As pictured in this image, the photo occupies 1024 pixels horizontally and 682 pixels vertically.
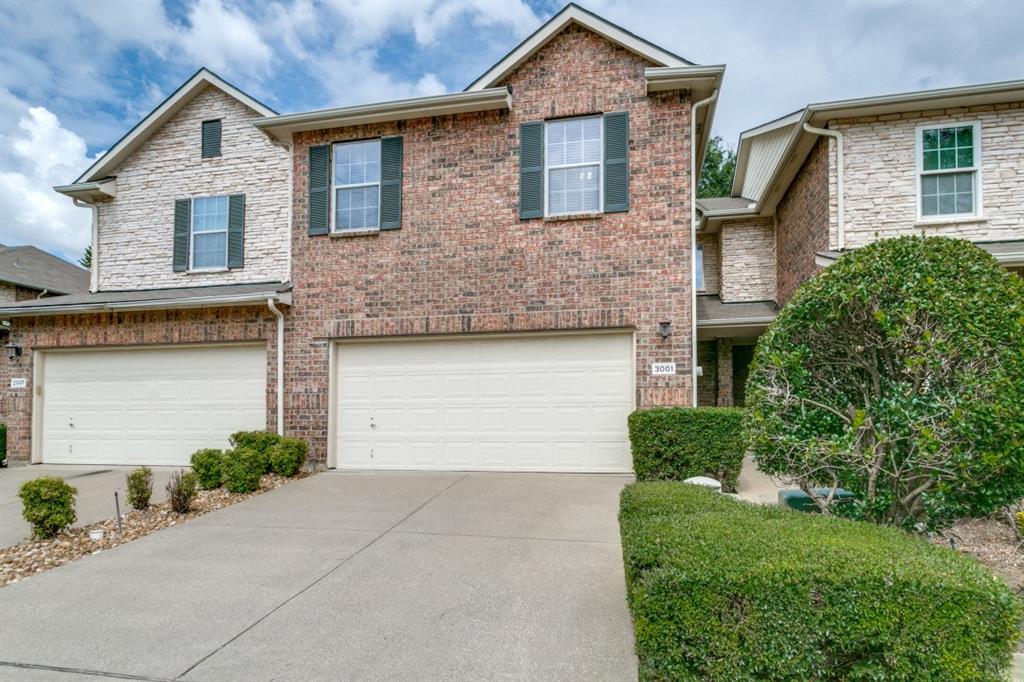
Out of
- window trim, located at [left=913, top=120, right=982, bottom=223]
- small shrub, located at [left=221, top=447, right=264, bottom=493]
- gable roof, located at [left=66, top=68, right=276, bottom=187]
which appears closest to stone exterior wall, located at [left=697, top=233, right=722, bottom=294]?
window trim, located at [left=913, top=120, right=982, bottom=223]

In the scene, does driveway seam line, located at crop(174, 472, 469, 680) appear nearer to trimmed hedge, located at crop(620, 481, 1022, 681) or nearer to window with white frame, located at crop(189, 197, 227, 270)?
trimmed hedge, located at crop(620, 481, 1022, 681)

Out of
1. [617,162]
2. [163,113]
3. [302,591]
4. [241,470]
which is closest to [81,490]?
[241,470]

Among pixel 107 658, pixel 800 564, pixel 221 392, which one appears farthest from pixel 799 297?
pixel 221 392

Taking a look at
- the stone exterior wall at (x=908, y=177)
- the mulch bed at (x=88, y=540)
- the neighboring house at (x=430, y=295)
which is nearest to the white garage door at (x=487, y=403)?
the neighboring house at (x=430, y=295)

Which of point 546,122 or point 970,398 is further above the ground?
point 546,122

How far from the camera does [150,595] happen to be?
4.11 m

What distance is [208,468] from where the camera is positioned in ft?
24.2

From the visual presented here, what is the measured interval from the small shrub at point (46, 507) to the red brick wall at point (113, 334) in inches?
144

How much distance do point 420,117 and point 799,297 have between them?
7.11 meters

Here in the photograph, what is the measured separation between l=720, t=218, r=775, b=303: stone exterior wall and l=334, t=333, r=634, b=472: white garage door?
5903 millimetres

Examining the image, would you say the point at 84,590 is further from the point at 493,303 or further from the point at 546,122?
the point at 546,122

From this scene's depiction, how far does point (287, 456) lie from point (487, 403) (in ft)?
10.3

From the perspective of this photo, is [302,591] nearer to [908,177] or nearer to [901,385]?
[901,385]

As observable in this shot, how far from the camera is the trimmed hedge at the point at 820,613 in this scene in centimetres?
219
